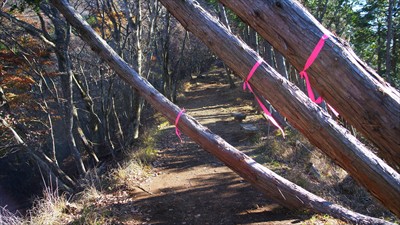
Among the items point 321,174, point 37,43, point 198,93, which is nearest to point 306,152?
point 321,174

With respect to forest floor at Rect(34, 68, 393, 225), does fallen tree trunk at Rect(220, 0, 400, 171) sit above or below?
above

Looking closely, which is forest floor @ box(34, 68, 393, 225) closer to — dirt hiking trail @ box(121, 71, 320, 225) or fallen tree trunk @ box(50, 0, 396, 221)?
dirt hiking trail @ box(121, 71, 320, 225)

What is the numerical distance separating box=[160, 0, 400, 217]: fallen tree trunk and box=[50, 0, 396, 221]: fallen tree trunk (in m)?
2.50

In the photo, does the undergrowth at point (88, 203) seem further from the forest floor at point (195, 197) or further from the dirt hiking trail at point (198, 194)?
the dirt hiking trail at point (198, 194)

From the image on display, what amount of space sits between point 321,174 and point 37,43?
392 inches

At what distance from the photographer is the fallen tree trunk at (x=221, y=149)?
15.3 ft

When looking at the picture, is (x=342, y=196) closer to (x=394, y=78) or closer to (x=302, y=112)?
(x=302, y=112)

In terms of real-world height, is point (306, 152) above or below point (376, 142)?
below

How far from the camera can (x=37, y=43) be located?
10781 mm

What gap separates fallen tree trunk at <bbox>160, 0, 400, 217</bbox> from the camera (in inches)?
82.6

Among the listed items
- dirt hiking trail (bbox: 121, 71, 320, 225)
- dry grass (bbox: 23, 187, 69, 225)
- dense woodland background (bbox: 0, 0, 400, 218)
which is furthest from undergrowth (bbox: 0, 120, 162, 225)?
dense woodland background (bbox: 0, 0, 400, 218)

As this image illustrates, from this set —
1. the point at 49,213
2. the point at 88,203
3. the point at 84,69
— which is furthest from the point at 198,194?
the point at 84,69

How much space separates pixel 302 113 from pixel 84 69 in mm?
14918

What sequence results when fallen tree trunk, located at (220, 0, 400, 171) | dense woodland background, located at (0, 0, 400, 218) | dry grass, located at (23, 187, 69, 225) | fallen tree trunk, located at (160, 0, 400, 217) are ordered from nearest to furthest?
fallen tree trunk, located at (220, 0, 400, 171)
fallen tree trunk, located at (160, 0, 400, 217)
dry grass, located at (23, 187, 69, 225)
dense woodland background, located at (0, 0, 400, 218)
